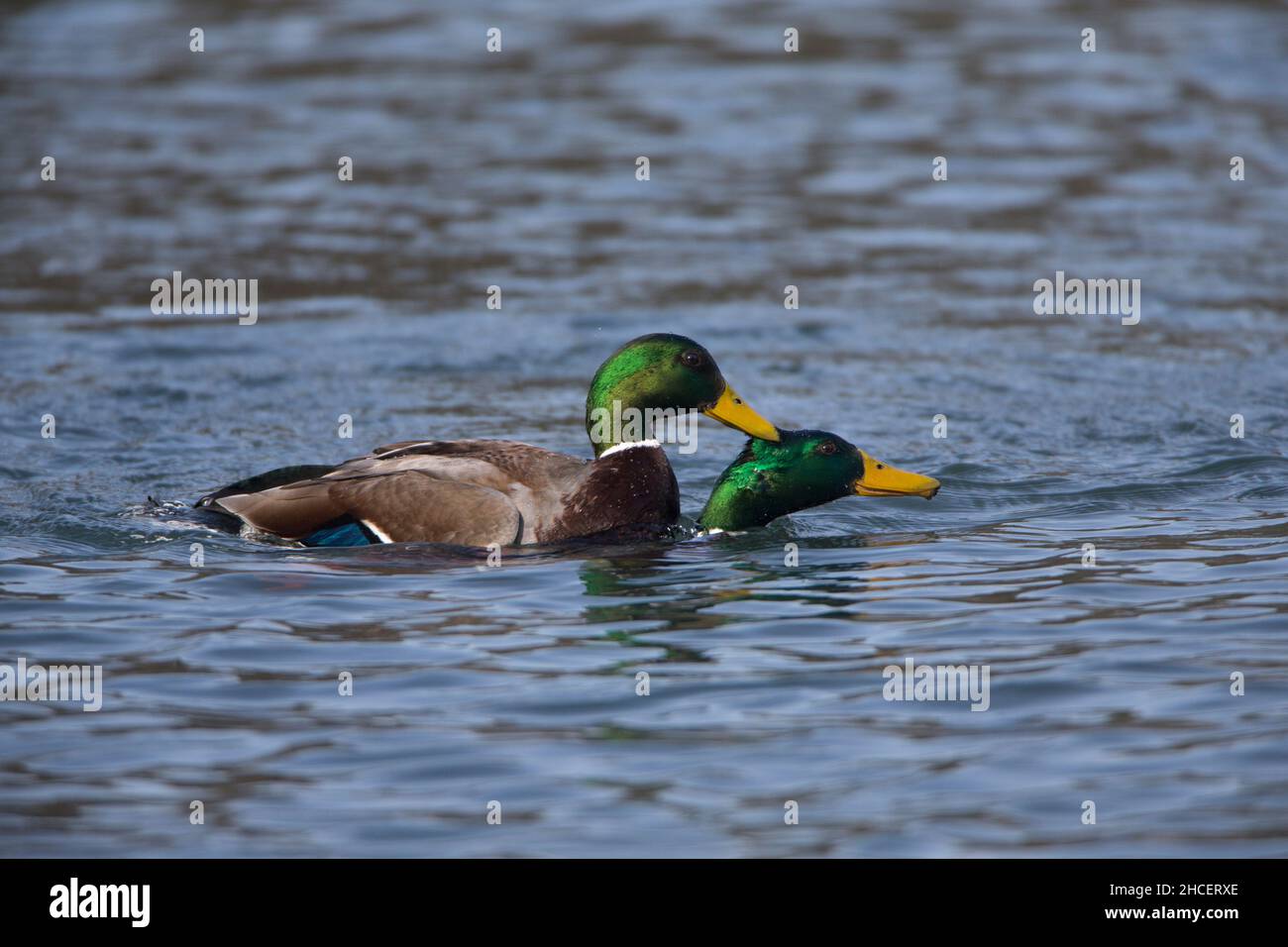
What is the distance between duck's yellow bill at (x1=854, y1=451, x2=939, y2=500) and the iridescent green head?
54cm

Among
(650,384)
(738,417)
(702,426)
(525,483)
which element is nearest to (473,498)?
(525,483)

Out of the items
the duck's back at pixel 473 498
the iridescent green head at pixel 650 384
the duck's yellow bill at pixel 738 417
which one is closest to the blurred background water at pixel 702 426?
the duck's back at pixel 473 498

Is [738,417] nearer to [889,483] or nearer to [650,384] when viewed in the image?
[650,384]

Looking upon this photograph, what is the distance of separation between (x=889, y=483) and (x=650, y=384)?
1.33 metres

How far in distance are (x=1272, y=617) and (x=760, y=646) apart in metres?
2.23

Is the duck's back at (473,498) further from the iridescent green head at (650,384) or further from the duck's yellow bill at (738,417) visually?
the duck's yellow bill at (738,417)

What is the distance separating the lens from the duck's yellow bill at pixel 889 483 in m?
9.60

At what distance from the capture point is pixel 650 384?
9.45 metres

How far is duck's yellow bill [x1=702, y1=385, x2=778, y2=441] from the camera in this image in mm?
9562

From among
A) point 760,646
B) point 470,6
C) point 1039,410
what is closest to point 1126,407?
point 1039,410

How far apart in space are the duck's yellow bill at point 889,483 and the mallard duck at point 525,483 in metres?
0.51

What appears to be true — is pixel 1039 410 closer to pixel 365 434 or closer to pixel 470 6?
pixel 365 434

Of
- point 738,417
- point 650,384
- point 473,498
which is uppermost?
point 650,384

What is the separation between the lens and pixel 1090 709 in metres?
6.98
